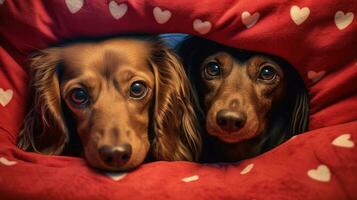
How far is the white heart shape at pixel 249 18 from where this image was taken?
1223 mm

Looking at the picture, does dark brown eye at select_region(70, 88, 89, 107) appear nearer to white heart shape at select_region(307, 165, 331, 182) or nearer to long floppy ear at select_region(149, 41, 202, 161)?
long floppy ear at select_region(149, 41, 202, 161)

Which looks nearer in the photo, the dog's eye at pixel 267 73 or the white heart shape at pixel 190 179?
the white heart shape at pixel 190 179

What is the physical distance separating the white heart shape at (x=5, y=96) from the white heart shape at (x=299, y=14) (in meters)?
0.74

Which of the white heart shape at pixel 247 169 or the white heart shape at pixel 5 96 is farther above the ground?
the white heart shape at pixel 5 96

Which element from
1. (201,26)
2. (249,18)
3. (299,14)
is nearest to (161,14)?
(201,26)

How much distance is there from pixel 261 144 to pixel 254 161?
96 mm

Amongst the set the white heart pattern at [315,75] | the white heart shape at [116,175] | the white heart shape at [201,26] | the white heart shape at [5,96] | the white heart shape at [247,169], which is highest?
the white heart shape at [201,26]

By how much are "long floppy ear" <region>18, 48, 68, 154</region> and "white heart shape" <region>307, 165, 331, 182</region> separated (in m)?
0.61

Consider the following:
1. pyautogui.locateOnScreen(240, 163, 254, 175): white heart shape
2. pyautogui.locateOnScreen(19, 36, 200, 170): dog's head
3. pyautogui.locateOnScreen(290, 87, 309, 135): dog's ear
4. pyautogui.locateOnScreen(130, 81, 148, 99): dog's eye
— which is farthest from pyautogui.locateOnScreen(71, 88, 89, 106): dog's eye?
pyautogui.locateOnScreen(290, 87, 309, 135): dog's ear

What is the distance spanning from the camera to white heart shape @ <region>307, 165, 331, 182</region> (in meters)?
1.13

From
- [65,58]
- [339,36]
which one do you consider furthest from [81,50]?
[339,36]

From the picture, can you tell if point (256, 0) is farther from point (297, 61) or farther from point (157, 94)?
point (157, 94)

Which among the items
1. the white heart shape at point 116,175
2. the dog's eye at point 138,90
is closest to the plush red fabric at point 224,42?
→ the white heart shape at point 116,175

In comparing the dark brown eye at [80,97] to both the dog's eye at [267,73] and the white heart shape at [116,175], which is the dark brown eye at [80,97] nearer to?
the white heart shape at [116,175]
